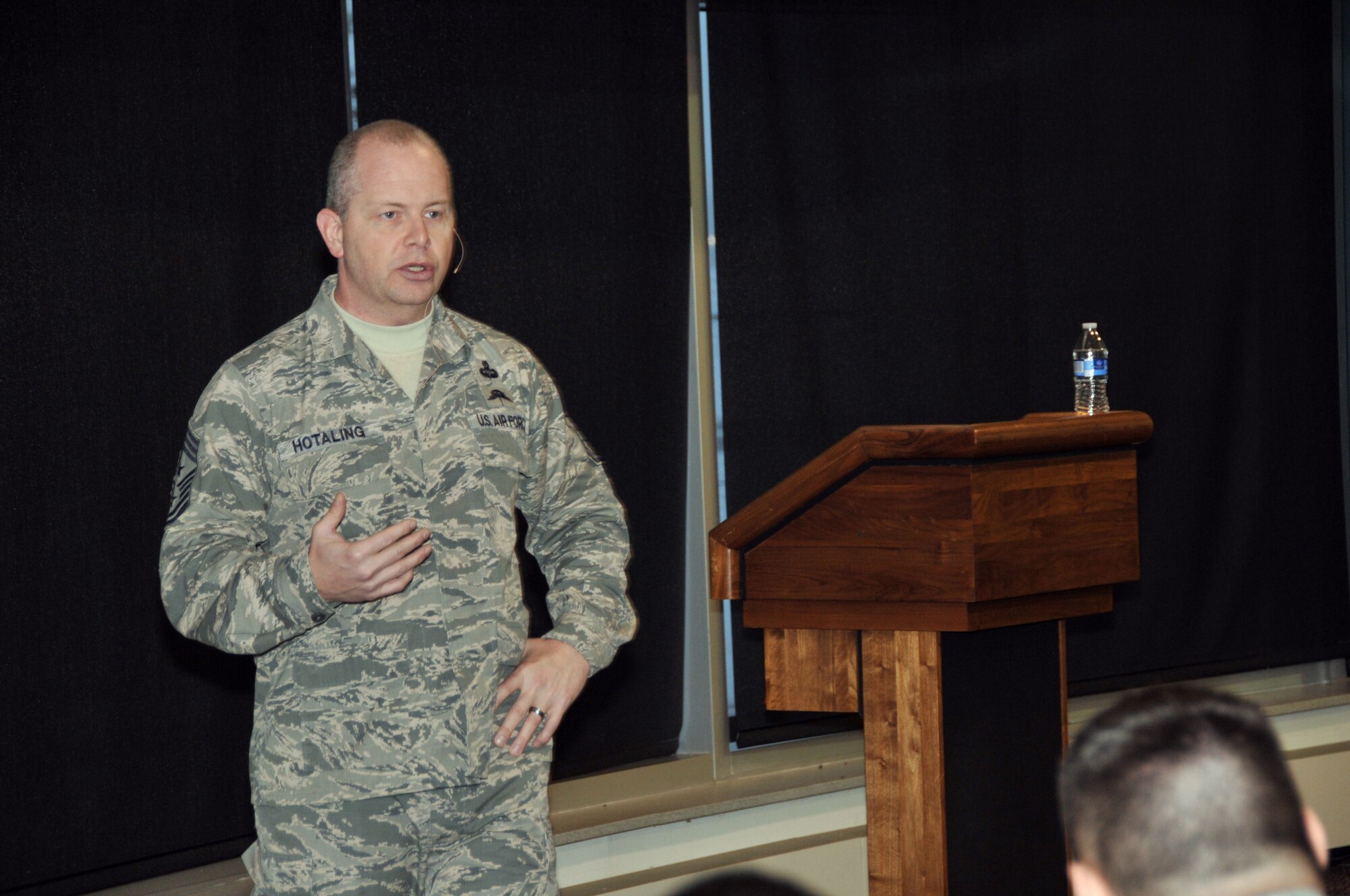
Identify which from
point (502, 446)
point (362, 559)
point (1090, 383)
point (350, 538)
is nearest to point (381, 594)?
point (362, 559)

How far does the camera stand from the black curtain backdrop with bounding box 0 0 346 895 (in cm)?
269

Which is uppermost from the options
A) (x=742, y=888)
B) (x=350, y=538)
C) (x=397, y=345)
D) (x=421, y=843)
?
(x=397, y=345)

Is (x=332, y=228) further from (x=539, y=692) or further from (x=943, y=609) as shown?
(x=943, y=609)

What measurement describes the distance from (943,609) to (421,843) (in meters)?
0.83

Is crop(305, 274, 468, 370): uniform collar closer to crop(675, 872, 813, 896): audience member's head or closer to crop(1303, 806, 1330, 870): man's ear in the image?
crop(675, 872, 813, 896): audience member's head

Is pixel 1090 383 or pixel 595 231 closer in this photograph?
pixel 1090 383

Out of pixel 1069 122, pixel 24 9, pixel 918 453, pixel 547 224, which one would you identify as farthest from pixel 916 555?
pixel 1069 122

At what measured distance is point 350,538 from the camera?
1855 mm

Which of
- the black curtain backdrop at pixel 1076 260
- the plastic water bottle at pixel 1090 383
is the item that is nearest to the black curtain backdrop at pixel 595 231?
the black curtain backdrop at pixel 1076 260

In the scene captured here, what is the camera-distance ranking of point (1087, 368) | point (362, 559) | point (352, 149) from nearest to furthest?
1. point (362, 559)
2. point (352, 149)
3. point (1087, 368)

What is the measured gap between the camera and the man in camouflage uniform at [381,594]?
5.75 ft

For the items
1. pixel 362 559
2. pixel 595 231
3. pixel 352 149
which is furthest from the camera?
pixel 595 231

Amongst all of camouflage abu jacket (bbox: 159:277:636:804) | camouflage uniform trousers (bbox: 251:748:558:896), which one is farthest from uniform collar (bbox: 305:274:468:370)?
camouflage uniform trousers (bbox: 251:748:558:896)

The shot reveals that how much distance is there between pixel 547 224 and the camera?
336 cm
